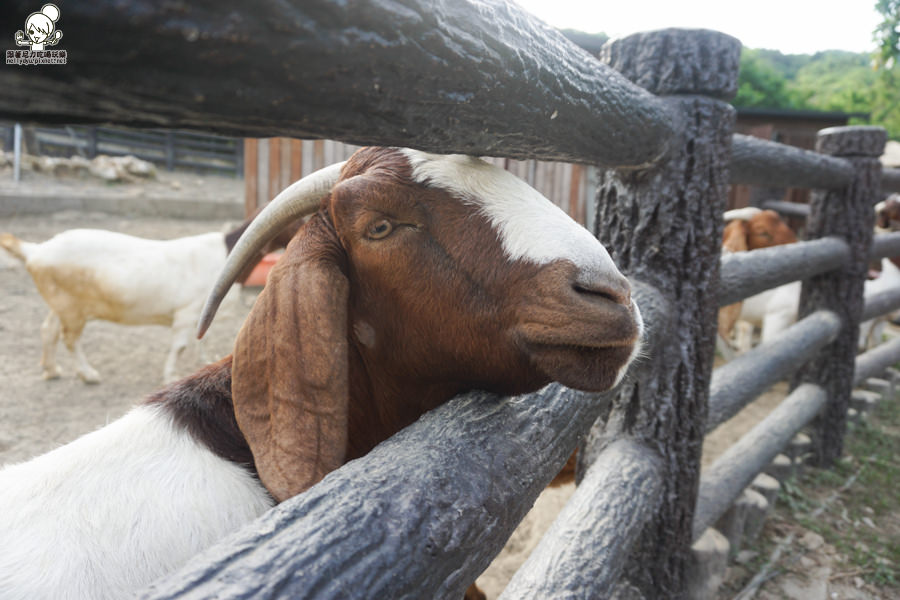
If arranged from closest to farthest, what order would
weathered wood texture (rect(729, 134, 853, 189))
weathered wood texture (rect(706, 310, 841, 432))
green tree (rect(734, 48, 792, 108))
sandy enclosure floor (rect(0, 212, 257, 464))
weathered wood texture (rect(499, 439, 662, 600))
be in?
1. weathered wood texture (rect(499, 439, 662, 600))
2. weathered wood texture (rect(729, 134, 853, 189))
3. weathered wood texture (rect(706, 310, 841, 432))
4. sandy enclosure floor (rect(0, 212, 257, 464))
5. green tree (rect(734, 48, 792, 108))

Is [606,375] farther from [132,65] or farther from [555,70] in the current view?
[132,65]

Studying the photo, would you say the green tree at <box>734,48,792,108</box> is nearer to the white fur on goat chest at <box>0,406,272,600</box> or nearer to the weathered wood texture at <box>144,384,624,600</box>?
the weathered wood texture at <box>144,384,624,600</box>

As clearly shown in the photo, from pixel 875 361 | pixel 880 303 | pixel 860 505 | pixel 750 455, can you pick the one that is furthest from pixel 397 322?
pixel 875 361

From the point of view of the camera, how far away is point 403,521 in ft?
2.56

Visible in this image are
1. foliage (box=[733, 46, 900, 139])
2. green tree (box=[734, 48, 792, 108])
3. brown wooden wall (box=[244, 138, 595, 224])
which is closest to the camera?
brown wooden wall (box=[244, 138, 595, 224])

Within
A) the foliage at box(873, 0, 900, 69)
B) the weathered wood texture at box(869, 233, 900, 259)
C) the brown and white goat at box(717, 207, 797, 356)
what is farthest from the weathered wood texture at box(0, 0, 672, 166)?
the foliage at box(873, 0, 900, 69)

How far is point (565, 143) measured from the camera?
1.11 meters

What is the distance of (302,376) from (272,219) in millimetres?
450

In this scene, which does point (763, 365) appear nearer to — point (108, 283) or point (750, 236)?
point (750, 236)

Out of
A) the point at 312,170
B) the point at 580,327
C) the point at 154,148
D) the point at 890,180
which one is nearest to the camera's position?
the point at 580,327

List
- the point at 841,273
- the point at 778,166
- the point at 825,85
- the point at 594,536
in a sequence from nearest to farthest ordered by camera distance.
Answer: the point at 594,536
the point at 778,166
the point at 841,273
the point at 825,85

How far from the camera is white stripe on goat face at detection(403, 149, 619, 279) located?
1.04m

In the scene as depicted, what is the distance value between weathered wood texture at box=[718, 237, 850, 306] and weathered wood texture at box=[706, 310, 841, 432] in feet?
1.14

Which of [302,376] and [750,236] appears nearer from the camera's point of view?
[302,376]
